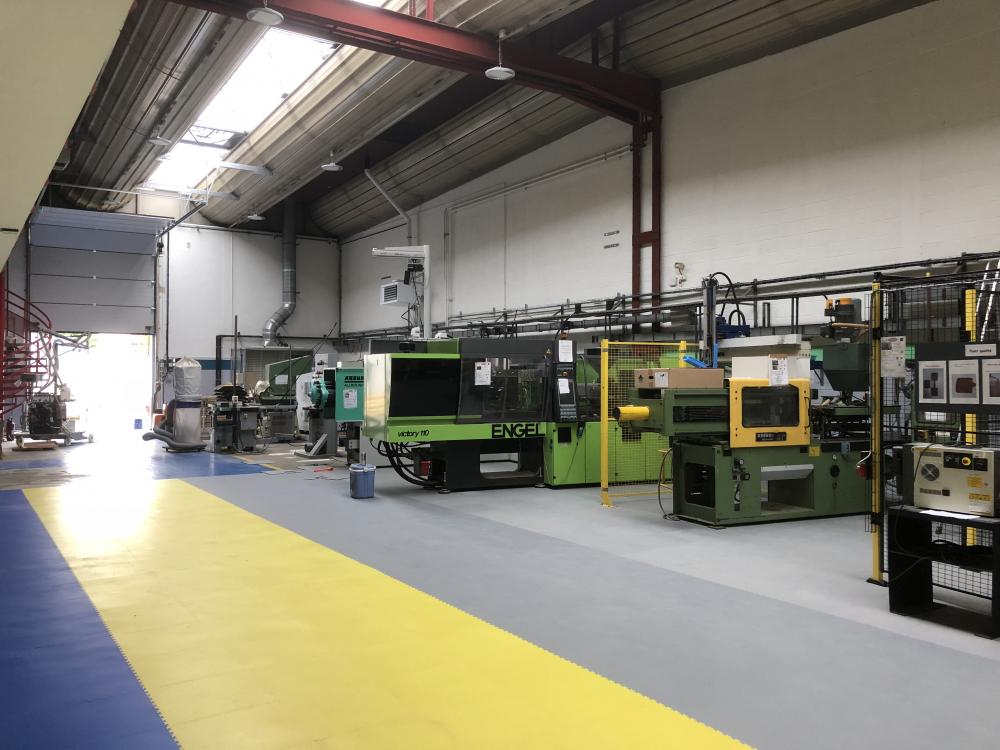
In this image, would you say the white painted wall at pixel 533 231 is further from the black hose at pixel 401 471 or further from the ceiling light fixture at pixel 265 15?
the ceiling light fixture at pixel 265 15

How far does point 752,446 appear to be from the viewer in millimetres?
6113

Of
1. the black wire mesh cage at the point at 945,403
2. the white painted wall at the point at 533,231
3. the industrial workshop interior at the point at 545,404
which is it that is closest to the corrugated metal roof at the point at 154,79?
the industrial workshop interior at the point at 545,404

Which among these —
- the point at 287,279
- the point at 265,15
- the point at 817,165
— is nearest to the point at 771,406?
the point at 817,165

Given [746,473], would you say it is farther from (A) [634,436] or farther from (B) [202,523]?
(B) [202,523]

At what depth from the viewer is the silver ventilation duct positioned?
59.9 ft

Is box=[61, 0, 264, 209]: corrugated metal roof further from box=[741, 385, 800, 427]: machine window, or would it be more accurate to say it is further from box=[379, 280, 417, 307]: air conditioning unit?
box=[741, 385, 800, 427]: machine window

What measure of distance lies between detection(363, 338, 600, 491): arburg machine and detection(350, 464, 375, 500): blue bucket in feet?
1.22

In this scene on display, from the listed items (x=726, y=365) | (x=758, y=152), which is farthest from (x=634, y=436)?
(x=758, y=152)

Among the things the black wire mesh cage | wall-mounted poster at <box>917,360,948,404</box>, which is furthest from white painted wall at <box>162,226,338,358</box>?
wall-mounted poster at <box>917,360,948,404</box>

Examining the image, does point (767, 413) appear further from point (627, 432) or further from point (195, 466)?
point (195, 466)

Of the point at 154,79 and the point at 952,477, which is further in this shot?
the point at 154,79

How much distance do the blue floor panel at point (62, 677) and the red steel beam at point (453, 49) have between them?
19.3ft

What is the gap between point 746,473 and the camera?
6105mm

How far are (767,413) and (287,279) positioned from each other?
14.6 m
